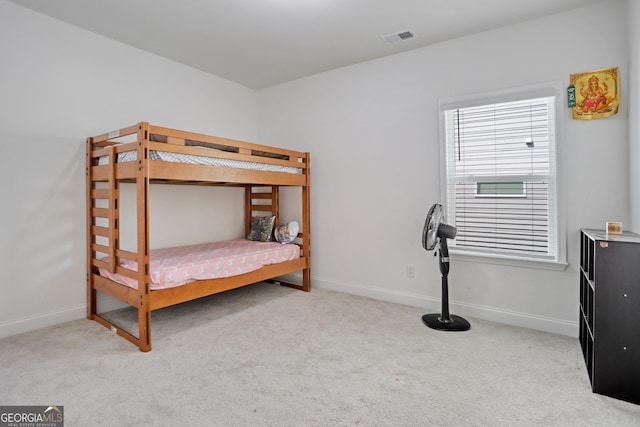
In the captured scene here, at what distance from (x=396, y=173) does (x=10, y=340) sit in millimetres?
3394

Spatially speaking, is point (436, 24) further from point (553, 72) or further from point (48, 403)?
point (48, 403)

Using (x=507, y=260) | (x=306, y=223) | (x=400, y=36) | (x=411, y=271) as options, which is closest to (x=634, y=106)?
(x=507, y=260)

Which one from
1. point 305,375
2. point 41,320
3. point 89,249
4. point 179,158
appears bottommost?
point 305,375

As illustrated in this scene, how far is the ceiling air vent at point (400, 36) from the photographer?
282cm

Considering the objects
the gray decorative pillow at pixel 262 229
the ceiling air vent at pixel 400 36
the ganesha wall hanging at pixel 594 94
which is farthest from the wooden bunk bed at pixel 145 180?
the ganesha wall hanging at pixel 594 94

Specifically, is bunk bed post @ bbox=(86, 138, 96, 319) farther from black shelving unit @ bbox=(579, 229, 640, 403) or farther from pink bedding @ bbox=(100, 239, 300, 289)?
black shelving unit @ bbox=(579, 229, 640, 403)

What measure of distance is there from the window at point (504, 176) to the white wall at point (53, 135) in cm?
288

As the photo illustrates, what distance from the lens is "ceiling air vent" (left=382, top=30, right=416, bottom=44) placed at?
2818 millimetres

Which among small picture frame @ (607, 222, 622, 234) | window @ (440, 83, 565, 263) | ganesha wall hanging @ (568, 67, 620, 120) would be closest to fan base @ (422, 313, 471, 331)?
window @ (440, 83, 565, 263)

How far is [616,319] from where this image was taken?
172cm

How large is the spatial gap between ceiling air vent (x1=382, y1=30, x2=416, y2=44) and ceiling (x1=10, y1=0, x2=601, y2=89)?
1.5 inches

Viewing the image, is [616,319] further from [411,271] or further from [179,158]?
[179,158]

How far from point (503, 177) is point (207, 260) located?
2563 millimetres

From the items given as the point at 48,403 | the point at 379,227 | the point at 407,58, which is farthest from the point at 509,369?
the point at 407,58
